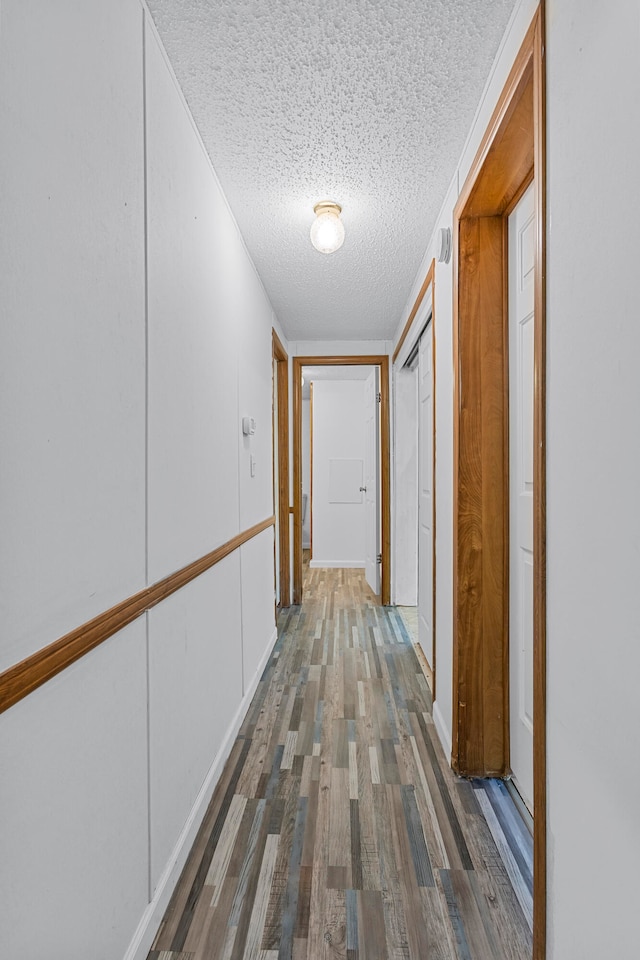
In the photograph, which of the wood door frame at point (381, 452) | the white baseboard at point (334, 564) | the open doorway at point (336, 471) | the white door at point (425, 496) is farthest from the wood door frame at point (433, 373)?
the white baseboard at point (334, 564)

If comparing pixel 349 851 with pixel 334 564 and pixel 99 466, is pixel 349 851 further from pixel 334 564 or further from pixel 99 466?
pixel 334 564

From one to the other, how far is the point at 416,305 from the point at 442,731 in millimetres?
2249

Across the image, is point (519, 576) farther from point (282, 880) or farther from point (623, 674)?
point (282, 880)

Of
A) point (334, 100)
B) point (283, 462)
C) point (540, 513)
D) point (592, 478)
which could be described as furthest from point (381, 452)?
point (592, 478)

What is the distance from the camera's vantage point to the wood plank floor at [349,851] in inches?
48.8

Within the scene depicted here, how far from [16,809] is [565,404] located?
1.11 meters

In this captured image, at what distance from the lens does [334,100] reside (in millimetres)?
1544

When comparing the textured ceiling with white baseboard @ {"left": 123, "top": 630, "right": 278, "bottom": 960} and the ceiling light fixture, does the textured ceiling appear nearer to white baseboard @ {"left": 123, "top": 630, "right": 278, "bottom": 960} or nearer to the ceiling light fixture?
the ceiling light fixture

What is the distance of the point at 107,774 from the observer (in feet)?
3.35

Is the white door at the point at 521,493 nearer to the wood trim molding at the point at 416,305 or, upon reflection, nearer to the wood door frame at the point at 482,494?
the wood door frame at the point at 482,494

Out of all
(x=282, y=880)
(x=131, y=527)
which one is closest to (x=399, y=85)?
(x=131, y=527)

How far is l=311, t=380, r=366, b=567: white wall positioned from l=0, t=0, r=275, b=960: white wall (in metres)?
4.61

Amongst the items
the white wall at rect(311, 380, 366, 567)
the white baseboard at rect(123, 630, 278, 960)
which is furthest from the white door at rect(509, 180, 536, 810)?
the white wall at rect(311, 380, 366, 567)

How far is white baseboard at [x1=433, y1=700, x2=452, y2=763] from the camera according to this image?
2.04m
